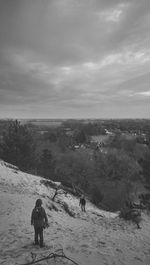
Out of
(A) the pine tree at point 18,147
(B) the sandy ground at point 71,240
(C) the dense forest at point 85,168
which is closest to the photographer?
(B) the sandy ground at point 71,240

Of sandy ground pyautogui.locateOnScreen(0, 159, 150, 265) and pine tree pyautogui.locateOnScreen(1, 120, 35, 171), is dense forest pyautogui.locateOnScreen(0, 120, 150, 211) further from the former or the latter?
sandy ground pyautogui.locateOnScreen(0, 159, 150, 265)

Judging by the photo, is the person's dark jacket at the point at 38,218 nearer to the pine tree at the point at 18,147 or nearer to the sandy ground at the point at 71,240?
the sandy ground at the point at 71,240

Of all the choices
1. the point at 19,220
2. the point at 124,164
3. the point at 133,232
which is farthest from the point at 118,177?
the point at 19,220

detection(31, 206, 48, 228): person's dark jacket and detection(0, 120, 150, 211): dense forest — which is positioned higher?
detection(31, 206, 48, 228): person's dark jacket

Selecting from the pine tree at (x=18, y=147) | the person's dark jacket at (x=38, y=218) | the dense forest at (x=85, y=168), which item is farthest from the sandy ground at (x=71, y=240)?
the pine tree at (x=18, y=147)

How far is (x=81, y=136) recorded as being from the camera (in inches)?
3627

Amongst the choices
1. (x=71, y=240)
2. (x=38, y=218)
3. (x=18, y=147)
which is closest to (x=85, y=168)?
(x=18, y=147)

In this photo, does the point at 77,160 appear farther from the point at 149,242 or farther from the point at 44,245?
the point at 44,245

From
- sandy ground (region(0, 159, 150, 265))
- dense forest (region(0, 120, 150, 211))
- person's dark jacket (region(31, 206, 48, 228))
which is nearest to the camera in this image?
sandy ground (region(0, 159, 150, 265))

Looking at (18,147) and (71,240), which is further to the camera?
(18,147)

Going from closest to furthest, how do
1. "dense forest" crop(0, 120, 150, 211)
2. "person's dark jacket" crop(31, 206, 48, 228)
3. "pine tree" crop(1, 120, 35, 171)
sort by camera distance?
"person's dark jacket" crop(31, 206, 48, 228) → "dense forest" crop(0, 120, 150, 211) → "pine tree" crop(1, 120, 35, 171)

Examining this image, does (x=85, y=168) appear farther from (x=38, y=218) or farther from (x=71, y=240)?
(x=38, y=218)

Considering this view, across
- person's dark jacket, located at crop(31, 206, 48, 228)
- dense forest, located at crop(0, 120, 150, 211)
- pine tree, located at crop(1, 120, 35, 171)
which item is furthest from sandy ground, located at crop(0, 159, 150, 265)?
pine tree, located at crop(1, 120, 35, 171)

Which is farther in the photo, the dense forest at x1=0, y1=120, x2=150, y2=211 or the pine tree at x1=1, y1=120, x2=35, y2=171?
the pine tree at x1=1, y1=120, x2=35, y2=171
